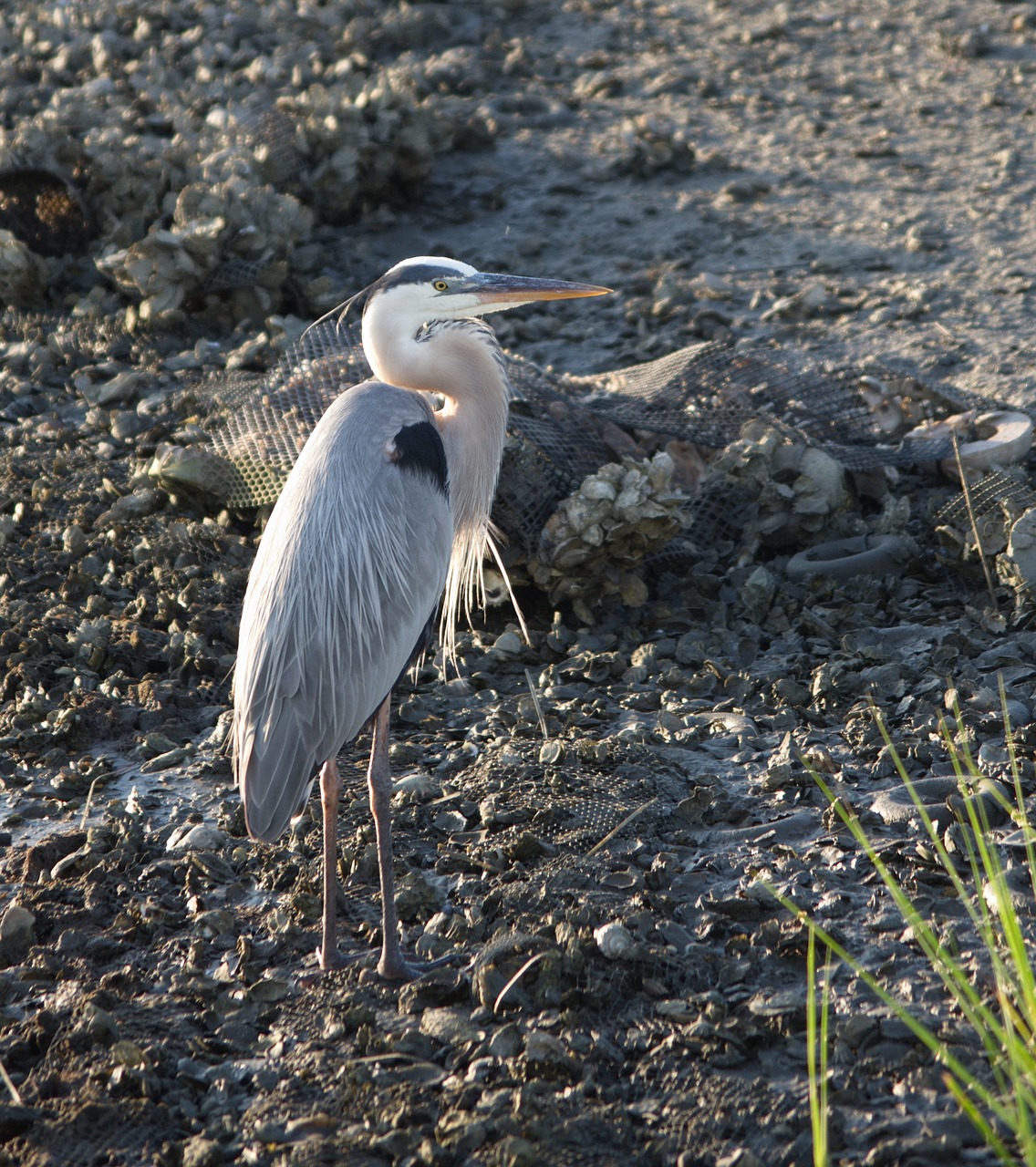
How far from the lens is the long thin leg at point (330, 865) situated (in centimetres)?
334

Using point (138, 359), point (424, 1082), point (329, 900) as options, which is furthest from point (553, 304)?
point (424, 1082)

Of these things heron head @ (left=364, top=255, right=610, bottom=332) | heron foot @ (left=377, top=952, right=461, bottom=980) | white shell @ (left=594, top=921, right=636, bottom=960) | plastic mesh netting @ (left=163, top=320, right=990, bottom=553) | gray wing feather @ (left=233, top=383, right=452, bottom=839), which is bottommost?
heron foot @ (left=377, top=952, right=461, bottom=980)

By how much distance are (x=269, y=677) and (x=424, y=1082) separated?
45.3 inches

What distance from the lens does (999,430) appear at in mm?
5117

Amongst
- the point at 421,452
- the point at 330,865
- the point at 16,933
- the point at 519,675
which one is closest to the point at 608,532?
the point at 519,675

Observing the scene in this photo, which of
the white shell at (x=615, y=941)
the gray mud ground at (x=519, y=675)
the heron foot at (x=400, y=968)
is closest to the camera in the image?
the gray mud ground at (x=519, y=675)

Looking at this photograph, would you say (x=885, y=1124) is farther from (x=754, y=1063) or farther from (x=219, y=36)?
(x=219, y=36)

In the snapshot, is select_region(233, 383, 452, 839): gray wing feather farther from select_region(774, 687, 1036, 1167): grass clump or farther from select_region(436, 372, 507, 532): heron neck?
select_region(774, 687, 1036, 1167): grass clump

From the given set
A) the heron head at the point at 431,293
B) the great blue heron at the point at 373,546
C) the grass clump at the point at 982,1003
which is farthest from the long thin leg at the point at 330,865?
the heron head at the point at 431,293

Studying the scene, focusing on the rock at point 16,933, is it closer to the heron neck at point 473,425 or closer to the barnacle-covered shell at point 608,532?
the heron neck at point 473,425

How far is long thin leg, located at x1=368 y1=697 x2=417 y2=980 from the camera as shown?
331 centimetres

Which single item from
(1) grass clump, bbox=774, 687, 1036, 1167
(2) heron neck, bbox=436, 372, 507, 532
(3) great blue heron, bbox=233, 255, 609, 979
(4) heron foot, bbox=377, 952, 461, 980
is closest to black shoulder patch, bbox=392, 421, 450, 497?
(3) great blue heron, bbox=233, 255, 609, 979

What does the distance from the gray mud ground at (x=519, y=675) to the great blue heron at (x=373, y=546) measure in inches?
15.6

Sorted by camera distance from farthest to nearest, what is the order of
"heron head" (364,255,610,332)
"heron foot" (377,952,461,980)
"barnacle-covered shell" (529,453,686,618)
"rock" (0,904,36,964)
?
"barnacle-covered shell" (529,453,686,618) < "heron head" (364,255,610,332) < "rock" (0,904,36,964) < "heron foot" (377,952,461,980)
